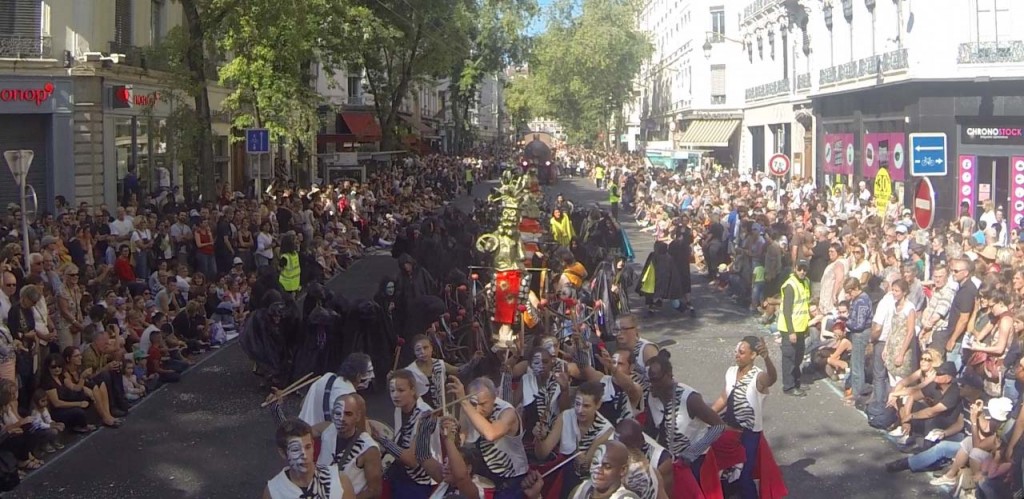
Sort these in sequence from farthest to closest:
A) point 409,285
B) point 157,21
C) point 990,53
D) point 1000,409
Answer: point 157,21
point 990,53
point 409,285
point 1000,409

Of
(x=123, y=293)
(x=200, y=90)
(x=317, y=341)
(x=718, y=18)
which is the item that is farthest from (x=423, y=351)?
(x=718, y=18)

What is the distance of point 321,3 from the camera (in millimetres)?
25859

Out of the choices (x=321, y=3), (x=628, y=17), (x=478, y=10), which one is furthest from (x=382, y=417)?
(x=628, y=17)

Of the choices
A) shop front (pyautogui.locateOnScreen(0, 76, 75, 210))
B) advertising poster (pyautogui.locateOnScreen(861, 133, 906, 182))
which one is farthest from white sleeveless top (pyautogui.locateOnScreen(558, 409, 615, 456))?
advertising poster (pyautogui.locateOnScreen(861, 133, 906, 182))

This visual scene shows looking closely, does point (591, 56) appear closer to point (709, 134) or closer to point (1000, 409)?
point (709, 134)

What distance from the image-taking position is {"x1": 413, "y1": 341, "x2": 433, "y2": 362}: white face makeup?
7828 mm

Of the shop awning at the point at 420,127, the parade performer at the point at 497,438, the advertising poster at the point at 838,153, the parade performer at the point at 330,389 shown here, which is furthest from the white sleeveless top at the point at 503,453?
the shop awning at the point at 420,127

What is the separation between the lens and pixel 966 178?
90.8ft

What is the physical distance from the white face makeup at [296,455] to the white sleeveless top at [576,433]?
1927 millimetres

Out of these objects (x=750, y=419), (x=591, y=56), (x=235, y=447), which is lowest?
(x=235, y=447)

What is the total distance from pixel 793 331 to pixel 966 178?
1699cm

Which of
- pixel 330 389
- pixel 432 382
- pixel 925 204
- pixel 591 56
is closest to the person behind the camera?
pixel 330 389

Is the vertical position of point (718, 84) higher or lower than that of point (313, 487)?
higher

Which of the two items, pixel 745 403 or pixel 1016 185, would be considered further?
pixel 1016 185
